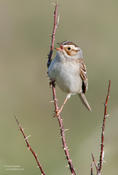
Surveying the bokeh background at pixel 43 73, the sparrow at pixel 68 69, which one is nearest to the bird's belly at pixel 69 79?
the sparrow at pixel 68 69

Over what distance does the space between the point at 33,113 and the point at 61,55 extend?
529cm

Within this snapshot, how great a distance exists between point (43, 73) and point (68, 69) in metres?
5.49

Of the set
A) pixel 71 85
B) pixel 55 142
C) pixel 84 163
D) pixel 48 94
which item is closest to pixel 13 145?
pixel 55 142

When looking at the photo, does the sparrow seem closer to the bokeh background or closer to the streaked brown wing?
the streaked brown wing

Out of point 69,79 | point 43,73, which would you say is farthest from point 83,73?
point 43,73

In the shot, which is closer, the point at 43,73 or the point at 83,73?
the point at 83,73

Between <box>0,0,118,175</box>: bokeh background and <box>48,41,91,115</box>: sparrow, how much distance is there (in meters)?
1.99

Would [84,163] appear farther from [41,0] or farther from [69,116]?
[41,0]

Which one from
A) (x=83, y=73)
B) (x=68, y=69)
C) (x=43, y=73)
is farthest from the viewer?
(x=43, y=73)

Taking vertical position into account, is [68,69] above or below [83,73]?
above

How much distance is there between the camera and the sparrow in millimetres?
6336

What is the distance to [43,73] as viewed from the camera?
12.1 metres

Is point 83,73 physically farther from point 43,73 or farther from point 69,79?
point 43,73

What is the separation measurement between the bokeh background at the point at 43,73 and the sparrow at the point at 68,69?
6.53 feet
